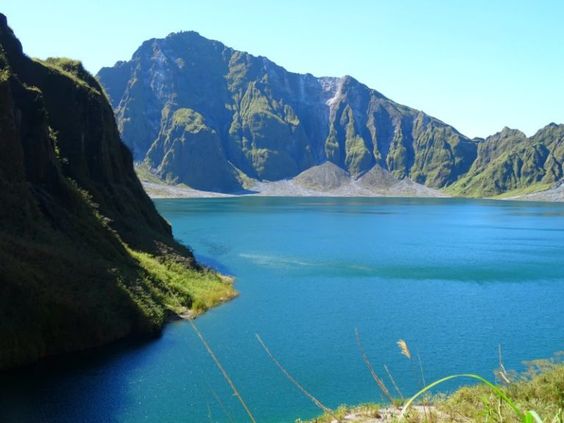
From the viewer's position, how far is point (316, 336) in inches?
1903

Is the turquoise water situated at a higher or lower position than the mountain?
Answer: lower

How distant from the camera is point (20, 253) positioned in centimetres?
4375

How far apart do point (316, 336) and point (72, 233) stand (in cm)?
2644

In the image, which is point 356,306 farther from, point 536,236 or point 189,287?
point 536,236

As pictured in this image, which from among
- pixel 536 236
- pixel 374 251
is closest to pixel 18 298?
pixel 374 251

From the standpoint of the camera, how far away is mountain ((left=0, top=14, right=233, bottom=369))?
4012cm

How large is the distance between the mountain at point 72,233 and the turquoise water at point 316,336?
2900 mm

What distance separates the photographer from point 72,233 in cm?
5550

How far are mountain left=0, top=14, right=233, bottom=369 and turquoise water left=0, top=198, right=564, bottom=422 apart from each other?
114 inches

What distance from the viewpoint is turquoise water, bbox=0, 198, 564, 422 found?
3300 centimetres

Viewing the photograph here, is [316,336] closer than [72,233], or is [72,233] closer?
[316,336]

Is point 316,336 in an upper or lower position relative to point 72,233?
lower

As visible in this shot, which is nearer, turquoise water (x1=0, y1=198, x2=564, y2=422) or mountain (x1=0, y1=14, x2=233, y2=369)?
turquoise water (x1=0, y1=198, x2=564, y2=422)

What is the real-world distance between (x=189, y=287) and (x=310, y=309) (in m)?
13.5
